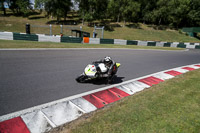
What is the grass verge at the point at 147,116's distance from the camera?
3.47m

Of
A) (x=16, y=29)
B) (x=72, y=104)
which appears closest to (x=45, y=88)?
(x=72, y=104)

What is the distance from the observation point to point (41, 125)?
356 cm

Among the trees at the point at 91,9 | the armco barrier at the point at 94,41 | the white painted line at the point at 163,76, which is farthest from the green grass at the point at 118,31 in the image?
the white painted line at the point at 163,76

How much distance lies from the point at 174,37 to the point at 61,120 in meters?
54.0

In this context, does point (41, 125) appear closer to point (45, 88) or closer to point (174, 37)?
point (45, 88)

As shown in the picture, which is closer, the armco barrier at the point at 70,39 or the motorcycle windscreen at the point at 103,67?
the motorcycle windscreen at the point at 103,67

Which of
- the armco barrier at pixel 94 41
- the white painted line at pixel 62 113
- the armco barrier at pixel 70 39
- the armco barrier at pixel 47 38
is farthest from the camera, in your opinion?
the armco barrier at pixel 94 41

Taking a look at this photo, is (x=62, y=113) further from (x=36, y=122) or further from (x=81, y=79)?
(x=81, y=79)

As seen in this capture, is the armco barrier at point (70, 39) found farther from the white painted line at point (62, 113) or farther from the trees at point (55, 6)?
the trees at point (55, 6)

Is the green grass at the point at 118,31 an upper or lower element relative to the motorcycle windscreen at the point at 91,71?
upper

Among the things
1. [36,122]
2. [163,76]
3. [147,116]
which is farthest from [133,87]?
[36,122]

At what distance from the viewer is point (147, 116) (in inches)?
157

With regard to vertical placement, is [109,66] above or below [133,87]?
above

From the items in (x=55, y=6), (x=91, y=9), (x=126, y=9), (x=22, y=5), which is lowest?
(x=91, y=9)
